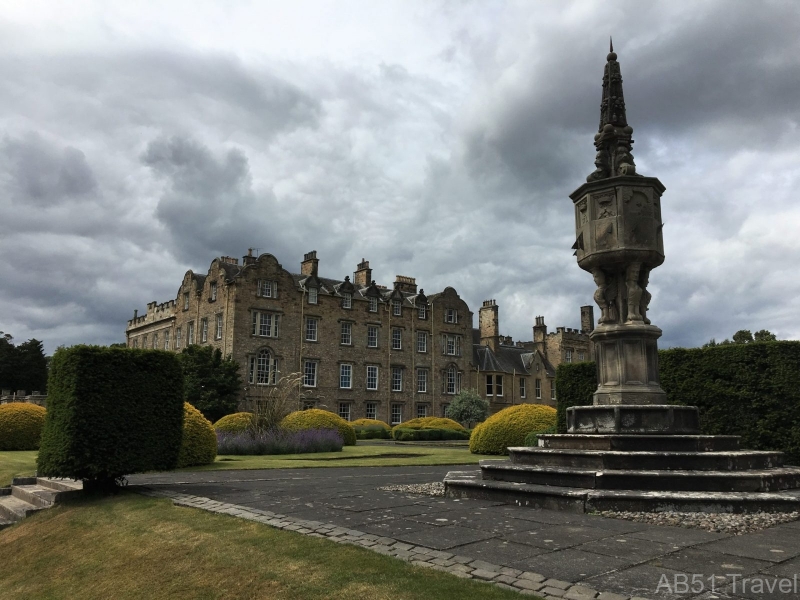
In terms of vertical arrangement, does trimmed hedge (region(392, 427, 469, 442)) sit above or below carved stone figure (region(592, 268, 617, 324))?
below

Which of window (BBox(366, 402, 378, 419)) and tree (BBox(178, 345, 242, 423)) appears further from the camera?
window (BBox(366, 402, 378, 419))

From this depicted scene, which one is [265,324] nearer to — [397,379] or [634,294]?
[397,379]

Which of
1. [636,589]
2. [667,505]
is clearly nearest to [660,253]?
[667,505]

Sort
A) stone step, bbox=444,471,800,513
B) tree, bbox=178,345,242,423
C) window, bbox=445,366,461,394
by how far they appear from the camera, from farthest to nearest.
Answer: window, bbox=445,366,461,394, tree, bbox=178,345,242,423, stone step, bbox=444,471,800,513

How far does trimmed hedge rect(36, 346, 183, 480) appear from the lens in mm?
10008

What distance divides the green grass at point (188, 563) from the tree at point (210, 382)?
95.7 feet

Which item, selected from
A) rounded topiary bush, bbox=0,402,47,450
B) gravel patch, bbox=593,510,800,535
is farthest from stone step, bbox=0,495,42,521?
rounded topiary bush, bbox=0,402,47,450

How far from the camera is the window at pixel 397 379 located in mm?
50250

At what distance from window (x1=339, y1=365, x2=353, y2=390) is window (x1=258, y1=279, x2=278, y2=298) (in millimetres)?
7924

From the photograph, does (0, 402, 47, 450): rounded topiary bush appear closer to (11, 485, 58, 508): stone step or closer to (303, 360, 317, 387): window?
Result: (11, 485, 58, 508): stone step

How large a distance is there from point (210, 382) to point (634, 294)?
107 feet

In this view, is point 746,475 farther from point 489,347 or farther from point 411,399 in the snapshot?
point 489,347

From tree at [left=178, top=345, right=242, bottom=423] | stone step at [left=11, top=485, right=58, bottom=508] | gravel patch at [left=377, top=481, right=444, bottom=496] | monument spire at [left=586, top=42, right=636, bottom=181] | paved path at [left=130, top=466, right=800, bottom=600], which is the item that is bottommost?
stone step at [left=11, top=485, right=58, bottom=508]

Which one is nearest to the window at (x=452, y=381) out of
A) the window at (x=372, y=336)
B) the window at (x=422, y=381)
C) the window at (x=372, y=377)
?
the window at (x=422, y=381)
